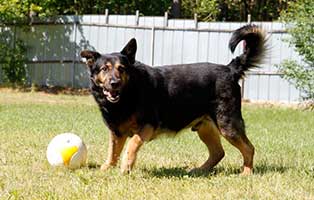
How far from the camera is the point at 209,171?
7.36 meters

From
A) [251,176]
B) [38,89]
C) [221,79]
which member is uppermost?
[221,79]

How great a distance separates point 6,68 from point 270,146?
16.7 meters

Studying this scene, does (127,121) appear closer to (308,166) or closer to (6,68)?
(308,166)

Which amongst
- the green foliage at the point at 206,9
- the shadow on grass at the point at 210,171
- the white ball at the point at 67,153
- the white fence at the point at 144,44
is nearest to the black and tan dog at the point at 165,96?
the shadow on grass at the point at 210,171

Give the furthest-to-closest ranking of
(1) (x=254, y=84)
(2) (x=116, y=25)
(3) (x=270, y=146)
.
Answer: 1. (2) (x=116, y=25)
2. (1) (x=254, y=84)
3. (3) (x=270, y=146)

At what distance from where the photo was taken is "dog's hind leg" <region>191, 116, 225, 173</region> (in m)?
7.60

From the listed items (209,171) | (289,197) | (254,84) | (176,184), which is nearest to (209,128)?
(209,171)

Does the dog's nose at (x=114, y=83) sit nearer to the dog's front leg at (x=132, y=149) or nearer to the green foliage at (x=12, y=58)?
the dog's front leg at (x=132, y=149)

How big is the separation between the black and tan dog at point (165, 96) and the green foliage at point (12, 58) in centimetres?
1788

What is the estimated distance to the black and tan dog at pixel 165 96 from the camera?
22.4ft

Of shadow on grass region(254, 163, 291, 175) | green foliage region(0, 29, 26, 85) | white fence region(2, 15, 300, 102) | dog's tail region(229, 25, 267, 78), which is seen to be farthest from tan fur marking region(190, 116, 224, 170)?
green foliage region(0, 29, 26, 85)

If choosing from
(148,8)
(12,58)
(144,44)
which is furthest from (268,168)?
(148,8)

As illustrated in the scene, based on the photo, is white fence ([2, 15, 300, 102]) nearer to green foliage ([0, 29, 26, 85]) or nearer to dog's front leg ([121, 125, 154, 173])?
green foliage ([0, 29, 26, 85])

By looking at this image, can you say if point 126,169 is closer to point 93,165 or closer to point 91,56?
point 93,165
